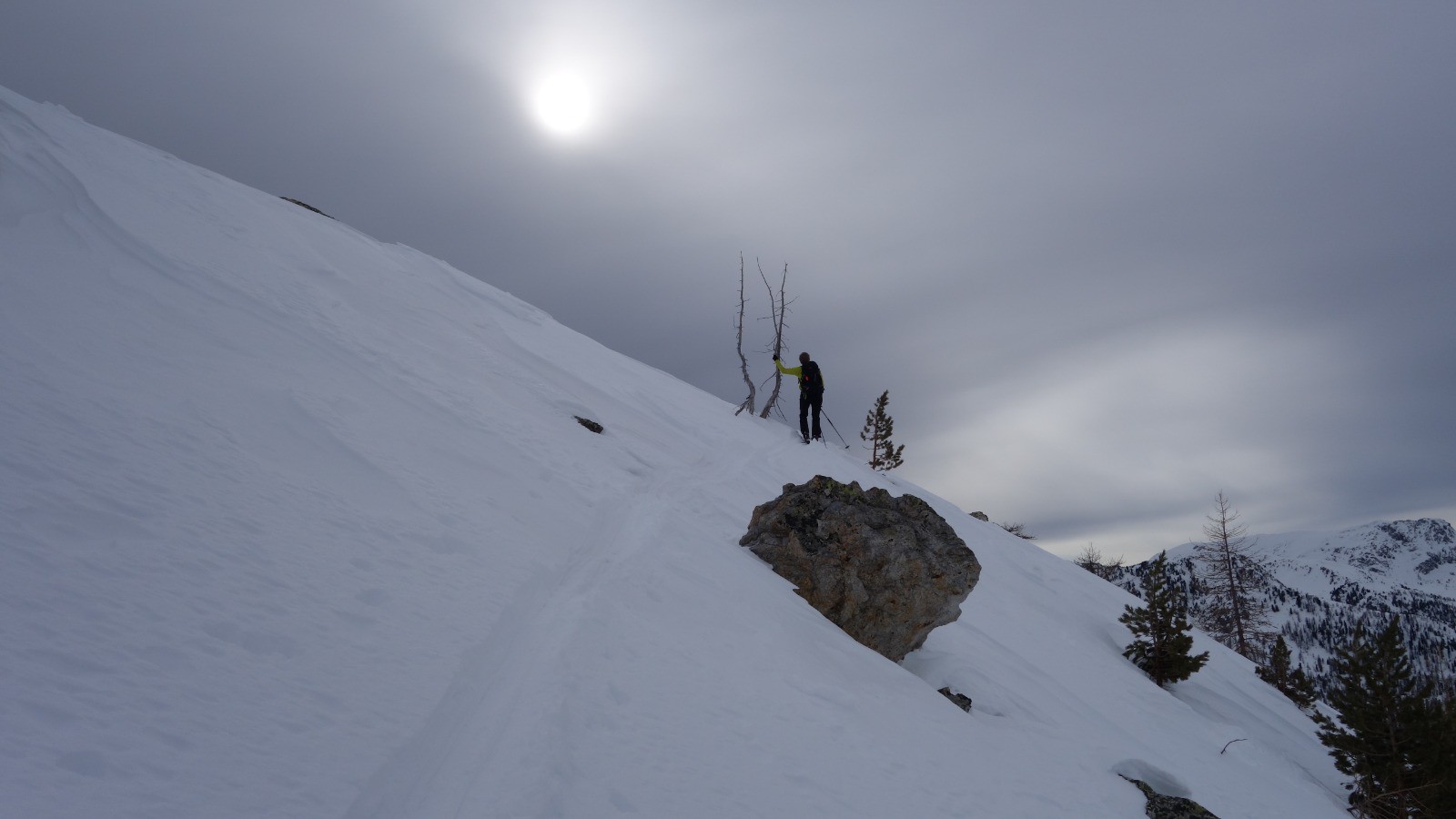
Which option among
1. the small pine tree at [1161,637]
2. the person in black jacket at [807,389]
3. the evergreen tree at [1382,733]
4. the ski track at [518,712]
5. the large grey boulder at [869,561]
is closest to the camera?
the ski track at [518,712]

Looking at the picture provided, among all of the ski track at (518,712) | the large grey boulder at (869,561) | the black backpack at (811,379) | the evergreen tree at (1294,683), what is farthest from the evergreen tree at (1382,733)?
the ski track at (518,712)

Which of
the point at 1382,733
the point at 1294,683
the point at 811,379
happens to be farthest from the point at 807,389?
the point at 1294,683

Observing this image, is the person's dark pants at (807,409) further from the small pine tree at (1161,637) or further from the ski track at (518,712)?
the ski track at (518,712)

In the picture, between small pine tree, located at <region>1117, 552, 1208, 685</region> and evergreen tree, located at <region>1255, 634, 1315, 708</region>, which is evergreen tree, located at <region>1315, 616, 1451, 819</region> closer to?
small pine tree, located at <region>1117, 552, 1208, 685</region>

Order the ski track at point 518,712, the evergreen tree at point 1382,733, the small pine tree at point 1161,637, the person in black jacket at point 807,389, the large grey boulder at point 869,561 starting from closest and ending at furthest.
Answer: the ski track at point 518,712 < the large grey boulder at point 869,561 < the small pine tree at point 1161,637 < the evergreen tree at point 1382,733 < the person in black jacket at point 807,389

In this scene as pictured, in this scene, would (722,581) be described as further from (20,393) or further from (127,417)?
(20,393)

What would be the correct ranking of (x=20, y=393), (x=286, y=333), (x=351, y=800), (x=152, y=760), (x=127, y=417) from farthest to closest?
(x=286, y=333), (x=127, y=417), (x=20, y=393), (x=351, y=800), (x=152, y=760)

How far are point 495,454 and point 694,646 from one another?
388 centimetres

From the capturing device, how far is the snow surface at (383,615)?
8.84 ft

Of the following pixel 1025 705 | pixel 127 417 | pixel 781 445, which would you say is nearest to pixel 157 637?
pixel 127 417

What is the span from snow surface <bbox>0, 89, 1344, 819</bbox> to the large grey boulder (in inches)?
17.6

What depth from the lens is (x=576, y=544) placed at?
630 centimetres

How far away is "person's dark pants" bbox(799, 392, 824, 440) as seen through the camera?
727 inches

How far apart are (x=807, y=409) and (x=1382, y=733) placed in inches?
589
